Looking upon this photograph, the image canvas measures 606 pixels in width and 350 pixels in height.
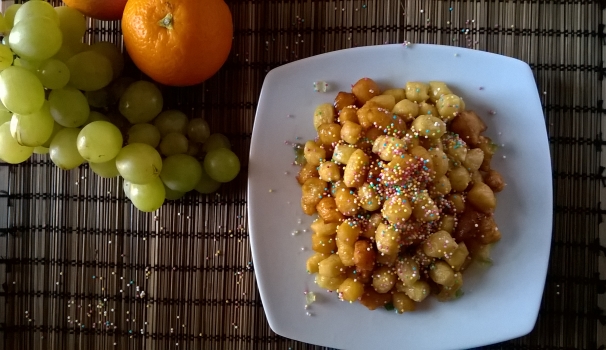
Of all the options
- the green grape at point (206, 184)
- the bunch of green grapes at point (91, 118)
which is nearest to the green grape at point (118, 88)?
the bunch of green grapes at point (91, 118)

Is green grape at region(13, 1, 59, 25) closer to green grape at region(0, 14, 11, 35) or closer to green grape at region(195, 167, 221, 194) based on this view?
green grape at region(0, 14, 11, 35)

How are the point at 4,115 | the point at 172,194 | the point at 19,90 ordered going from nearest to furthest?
the point at 19,90
the point at 4,115
the point at 172,194

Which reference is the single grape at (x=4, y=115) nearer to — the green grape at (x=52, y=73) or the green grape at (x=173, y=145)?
the green grape at (x=52, y=73)

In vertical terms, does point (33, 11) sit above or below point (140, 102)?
above

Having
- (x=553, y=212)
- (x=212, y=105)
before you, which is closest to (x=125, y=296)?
(x=212, y=105)

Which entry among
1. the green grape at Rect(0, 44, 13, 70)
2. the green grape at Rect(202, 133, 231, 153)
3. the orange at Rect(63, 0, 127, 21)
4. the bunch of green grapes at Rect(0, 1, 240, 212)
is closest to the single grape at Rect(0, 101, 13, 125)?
the bunch of green grapes at Rect(0, 1, 240, 212)

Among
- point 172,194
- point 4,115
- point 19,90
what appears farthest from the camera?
point 172,194

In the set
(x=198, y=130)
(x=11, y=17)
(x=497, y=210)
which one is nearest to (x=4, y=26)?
(x=11, y=17)

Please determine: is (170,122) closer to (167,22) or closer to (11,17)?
(167,22)

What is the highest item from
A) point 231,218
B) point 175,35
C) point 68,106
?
point 175,35

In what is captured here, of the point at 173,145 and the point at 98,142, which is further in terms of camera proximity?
the point at 173,145
